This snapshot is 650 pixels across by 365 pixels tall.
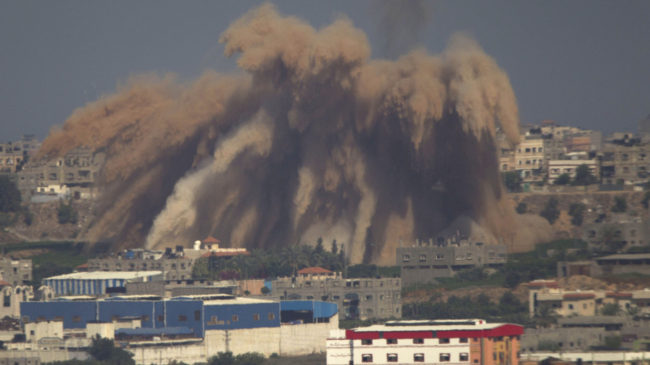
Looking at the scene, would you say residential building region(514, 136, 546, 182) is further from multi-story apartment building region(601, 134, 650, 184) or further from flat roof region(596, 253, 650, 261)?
flat roof region(596, 253, 650, 261)

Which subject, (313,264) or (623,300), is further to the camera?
(313,264)

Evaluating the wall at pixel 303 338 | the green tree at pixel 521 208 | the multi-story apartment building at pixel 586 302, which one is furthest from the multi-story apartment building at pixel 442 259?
the green tree at pixel 521 208

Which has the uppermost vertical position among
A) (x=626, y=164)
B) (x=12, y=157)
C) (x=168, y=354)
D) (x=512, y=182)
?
(x=12, y=157)

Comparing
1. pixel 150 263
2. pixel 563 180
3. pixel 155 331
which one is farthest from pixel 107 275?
pixel 563 180

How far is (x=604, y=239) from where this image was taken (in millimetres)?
101562

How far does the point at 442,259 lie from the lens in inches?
3920

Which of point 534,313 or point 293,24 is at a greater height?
point 293,24

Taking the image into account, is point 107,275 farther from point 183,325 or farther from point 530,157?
point 530,157

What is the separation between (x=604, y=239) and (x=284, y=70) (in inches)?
870

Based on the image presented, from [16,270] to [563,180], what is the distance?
135 ft

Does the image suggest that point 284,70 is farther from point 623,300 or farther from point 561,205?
point 623,300

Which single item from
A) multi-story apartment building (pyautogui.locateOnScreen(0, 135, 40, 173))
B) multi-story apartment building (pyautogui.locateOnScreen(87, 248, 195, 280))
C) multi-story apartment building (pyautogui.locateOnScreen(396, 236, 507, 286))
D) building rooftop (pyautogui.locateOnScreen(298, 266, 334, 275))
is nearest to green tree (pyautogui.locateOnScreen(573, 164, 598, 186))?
multi-story apartment building (pyautogui.locateOnScreen(396, 236, 507, 286))

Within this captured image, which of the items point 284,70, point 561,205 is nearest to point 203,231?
point 284,70

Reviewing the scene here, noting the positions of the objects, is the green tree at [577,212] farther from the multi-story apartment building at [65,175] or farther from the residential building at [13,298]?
the multi-story apartment building at [65,175]
